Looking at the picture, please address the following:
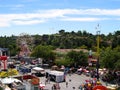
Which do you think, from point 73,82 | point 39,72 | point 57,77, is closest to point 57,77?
point 57,77

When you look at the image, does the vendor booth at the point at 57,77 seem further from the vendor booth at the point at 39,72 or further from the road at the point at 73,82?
the vendor booth at the point at 39,72

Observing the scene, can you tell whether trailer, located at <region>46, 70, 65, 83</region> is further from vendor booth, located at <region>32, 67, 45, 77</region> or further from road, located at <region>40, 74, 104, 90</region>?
vendor booth, located at <region>32, 67, 45, 77</region>

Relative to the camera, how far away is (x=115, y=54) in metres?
41.9

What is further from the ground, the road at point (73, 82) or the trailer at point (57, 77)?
the trailer at point (57, 77)

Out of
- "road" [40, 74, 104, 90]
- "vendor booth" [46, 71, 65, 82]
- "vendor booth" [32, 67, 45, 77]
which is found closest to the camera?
"road" [40, 74, 104, 90]

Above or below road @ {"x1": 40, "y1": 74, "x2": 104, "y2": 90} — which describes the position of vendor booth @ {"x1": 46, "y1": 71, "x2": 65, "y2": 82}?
above

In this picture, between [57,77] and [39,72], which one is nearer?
[57,77]

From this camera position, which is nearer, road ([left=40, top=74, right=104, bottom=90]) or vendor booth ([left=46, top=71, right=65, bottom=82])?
road ([left=40, top=74, right=104, bottom=90])

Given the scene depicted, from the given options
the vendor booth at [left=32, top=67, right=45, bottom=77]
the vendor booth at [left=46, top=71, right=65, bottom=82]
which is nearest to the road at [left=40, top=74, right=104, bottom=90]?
the vendor booth at [left=46, top=71, right=65, bottom=82]

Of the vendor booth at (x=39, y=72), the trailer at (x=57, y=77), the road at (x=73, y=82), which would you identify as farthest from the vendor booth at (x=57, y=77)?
the vendor booth at (x=39, y=72)

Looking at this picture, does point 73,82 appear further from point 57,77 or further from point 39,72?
point 39,72

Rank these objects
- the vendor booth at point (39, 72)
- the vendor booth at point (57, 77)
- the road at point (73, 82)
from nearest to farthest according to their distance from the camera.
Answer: the road at point (73, 82), the vendor booth at point (57, 77), the vendor booth at point (39, 72)

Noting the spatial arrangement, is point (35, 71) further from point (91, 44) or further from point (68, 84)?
point (91, 44)

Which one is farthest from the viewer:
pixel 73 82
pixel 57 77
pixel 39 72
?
pixel 39 72
